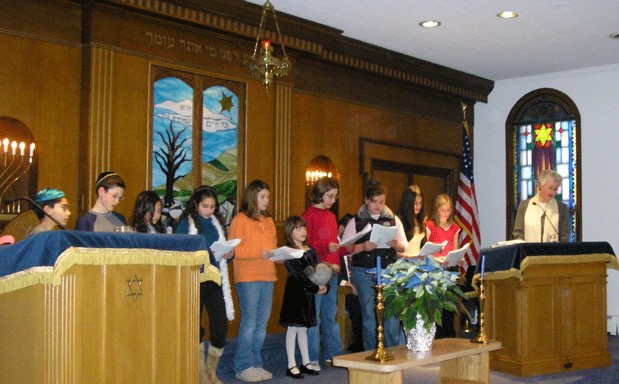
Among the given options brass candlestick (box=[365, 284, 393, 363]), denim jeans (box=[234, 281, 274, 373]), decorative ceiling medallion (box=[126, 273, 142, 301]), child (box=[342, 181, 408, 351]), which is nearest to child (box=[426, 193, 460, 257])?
child (box=[342, 181, 408, 351])

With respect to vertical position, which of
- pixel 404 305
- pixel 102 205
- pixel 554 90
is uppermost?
pixel 554 90

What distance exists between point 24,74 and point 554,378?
15.6ft

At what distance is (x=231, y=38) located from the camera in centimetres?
757

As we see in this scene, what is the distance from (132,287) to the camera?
12.4 ft

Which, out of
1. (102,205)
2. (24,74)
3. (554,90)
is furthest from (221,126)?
(554,90)

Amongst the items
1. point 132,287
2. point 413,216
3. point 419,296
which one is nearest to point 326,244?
point 413,216

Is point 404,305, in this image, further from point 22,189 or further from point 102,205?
point 22,189

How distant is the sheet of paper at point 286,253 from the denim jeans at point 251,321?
0.28 m

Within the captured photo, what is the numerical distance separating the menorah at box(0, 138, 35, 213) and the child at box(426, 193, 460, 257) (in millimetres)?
3579

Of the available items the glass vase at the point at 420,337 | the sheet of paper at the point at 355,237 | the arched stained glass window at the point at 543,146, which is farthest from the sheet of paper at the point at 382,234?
the arched stained glass window at the point at 543,146

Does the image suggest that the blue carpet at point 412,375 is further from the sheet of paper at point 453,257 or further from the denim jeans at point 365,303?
the sheet of paper at point 453,257

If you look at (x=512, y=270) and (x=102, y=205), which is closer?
(x=102, y=205)

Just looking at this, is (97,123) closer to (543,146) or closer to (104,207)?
(104,207)

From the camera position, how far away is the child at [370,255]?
21.2 ft
